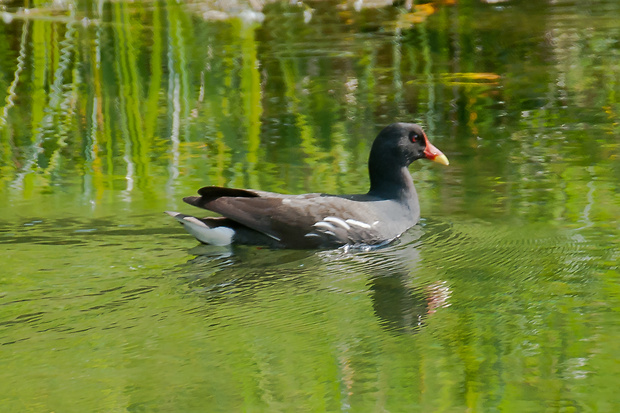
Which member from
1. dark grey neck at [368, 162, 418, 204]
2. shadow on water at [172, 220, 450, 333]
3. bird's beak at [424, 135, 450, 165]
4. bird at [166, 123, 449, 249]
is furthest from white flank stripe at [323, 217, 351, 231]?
bird's beak at [424, 135, 450, 165]

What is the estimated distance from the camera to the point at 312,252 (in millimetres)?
5223

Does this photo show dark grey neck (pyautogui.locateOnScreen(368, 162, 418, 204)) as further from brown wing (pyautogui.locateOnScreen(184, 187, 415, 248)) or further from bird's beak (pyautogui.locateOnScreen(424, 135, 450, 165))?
brown wing (pyautogui.locateOnScreen(184, 187, 415, 248))

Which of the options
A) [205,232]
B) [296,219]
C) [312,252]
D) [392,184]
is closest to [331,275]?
[312,252]

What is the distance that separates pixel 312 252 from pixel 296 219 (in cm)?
21

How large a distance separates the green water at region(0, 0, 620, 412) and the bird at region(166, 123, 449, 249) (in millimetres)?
106

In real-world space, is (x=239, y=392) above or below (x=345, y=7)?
below

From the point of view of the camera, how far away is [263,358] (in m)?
3.62

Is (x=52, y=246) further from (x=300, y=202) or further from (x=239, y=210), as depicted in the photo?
(x=300, y=202)

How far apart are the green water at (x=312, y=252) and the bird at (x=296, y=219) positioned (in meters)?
0.11

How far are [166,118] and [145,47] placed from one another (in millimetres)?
2480

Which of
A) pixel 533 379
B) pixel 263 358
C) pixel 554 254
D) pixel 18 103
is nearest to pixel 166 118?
pixel 18 103

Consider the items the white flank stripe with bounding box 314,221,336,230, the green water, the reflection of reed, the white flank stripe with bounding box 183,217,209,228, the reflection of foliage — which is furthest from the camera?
the reflection of reed

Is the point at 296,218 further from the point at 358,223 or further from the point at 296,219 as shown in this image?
the point at 358,223

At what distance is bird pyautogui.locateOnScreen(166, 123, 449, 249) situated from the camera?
5.25 meters
